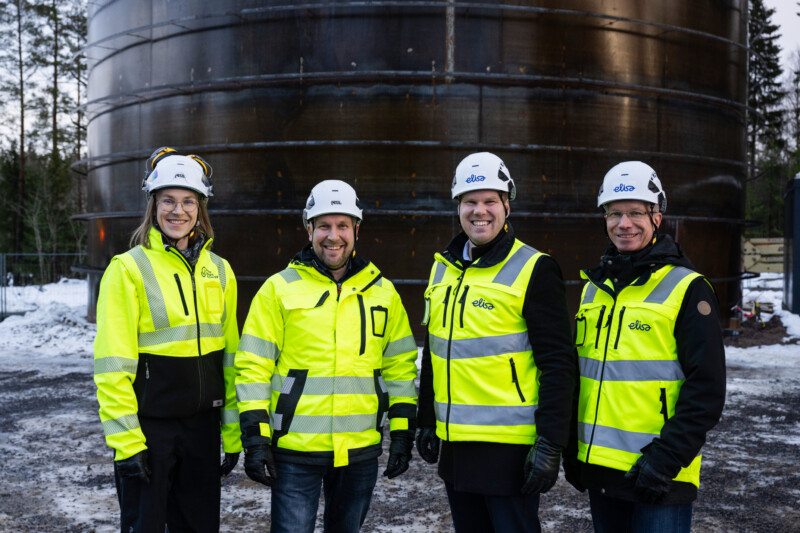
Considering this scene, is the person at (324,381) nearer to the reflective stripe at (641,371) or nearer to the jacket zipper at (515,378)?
the jacket zipper at (515,378)

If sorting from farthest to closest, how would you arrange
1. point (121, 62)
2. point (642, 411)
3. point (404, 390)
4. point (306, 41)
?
point (121, 62) → point (306, 41) → point (404, 390) → point (642, 411)

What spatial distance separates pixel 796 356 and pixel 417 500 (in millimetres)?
8376

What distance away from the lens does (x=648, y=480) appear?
2494mm

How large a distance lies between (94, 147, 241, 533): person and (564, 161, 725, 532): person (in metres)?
1.58

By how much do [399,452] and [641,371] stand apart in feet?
3.61

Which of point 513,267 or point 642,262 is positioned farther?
point 513,267

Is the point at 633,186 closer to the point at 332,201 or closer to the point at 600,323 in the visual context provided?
the point at 600,323

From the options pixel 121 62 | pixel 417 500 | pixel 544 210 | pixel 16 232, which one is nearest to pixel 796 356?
pixel 544 210

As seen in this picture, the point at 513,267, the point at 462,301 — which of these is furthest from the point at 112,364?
the point at 513,267

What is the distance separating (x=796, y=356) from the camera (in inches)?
419

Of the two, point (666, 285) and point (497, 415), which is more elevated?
point (666, 285)

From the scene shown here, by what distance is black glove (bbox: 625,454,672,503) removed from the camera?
97.9 inches

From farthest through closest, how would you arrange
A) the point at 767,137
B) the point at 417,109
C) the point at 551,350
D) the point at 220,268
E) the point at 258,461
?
the point at 767,137
the point at 417,109
the point at 220,268
the point at 258,461
the point at 551,350

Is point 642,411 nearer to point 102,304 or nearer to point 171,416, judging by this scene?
point 171,416
